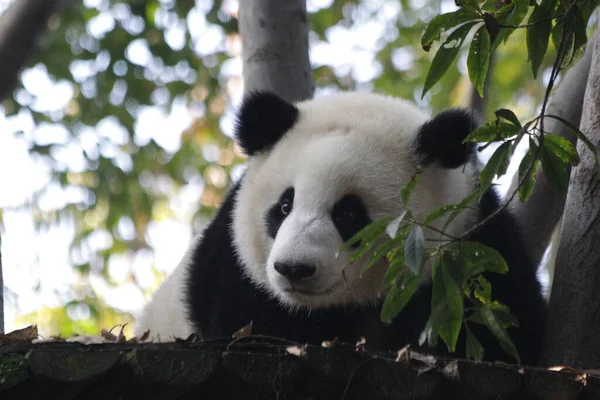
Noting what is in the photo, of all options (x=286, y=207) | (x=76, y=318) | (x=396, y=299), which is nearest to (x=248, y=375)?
(x=396, y=299)

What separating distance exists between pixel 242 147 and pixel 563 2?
1746 millimetres

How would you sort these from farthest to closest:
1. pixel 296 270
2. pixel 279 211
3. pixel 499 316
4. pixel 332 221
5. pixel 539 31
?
pixel 279 211 < pixel 332 221 < pixel 296 270 < pixel 539 31 < pixel 499 316

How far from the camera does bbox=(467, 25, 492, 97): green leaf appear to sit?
2.44 meters

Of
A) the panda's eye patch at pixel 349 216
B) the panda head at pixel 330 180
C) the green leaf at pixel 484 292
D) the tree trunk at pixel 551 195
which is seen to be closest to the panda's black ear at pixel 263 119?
the panda head at pixel 330 180

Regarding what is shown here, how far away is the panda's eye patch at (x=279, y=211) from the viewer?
3496 mm

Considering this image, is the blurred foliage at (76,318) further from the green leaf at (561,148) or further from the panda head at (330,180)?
the green leaf at (561,148)

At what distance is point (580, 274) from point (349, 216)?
95cm

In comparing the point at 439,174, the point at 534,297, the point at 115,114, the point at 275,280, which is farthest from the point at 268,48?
the point at 115,114

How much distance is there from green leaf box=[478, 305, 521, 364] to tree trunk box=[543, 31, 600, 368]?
1.78 ft

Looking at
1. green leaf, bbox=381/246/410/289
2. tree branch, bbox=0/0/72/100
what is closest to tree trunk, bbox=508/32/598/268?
green leaf, bbox=381/246/410/289

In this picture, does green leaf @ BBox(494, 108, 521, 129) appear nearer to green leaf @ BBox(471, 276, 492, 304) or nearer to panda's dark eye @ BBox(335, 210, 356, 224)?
green leaf @ BBox(471, 276, 492, 304)

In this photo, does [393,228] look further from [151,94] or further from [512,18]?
[151,94]

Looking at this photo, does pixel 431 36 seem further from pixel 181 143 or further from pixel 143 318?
pixel 181 143

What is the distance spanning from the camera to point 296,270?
2992 mm
